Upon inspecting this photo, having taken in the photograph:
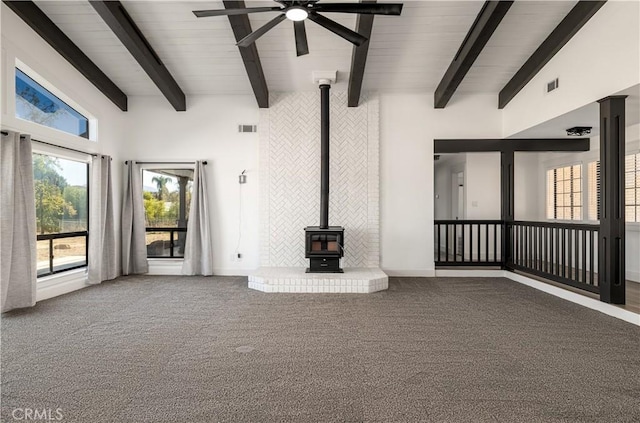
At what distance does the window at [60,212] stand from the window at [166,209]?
1.08m

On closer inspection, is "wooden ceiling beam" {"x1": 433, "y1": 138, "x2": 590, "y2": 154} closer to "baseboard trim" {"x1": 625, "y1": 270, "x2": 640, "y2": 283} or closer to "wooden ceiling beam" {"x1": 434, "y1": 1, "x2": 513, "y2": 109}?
"wooden ceiling beam" {"x1": 434, "y1": 1, "x2": 513, "y2": 109}

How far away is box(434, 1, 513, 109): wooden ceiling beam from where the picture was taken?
4293 mm

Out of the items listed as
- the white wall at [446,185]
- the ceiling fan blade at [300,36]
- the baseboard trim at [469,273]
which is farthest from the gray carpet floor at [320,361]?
the white wall at [446,185]

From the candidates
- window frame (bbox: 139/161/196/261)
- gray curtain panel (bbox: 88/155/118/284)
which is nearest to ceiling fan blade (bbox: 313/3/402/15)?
window frame (bbox: 139/161/196/261)

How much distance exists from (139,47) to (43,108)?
1.49m

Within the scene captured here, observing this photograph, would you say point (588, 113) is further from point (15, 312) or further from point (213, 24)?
point (15, 312)

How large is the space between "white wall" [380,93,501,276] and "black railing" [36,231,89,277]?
4.84 metres

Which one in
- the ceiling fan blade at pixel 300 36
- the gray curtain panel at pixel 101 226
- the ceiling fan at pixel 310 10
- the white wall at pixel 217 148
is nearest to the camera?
the ceiling fan at pixel 310 10

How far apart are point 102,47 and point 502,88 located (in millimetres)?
6339

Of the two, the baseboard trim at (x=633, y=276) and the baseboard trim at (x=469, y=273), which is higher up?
the baseboard trim at (x=633, y=276)

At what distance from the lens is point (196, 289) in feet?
17.8

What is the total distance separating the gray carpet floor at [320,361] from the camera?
2.19 metres

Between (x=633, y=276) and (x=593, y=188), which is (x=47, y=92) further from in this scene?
(x=633, y=276)

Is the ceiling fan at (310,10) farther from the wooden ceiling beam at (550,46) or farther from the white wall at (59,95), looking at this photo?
the wooden ceiling beam at (550,46)
